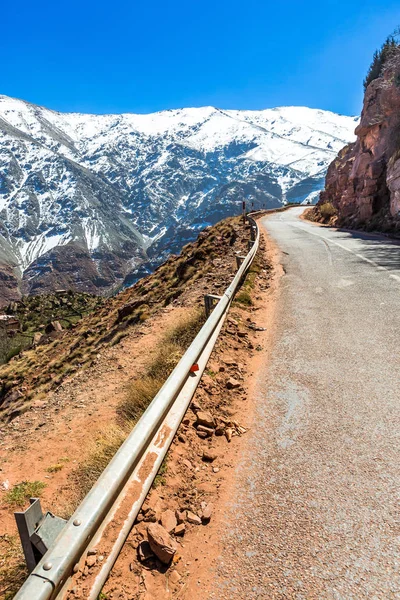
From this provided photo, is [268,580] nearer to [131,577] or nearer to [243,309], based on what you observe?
[131,577]

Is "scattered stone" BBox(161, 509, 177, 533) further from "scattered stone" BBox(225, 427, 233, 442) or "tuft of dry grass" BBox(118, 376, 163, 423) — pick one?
"tuft of dry grass" BBox(118, 376, 163, 423)

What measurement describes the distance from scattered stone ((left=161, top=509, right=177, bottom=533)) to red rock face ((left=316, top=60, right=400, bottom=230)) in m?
20.3

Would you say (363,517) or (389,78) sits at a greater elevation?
(389,78)

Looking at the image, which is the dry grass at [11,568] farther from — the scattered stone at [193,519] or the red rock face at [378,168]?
the red rock face at [378,168]

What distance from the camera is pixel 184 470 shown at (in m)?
3.09

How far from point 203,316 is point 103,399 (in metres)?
2.35

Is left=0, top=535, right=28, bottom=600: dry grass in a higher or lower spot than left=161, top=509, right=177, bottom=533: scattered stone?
lower

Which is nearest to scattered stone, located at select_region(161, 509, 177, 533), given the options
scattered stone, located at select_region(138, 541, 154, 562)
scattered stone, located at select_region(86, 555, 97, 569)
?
scattered stone, located at select_region(138, 541, 154, 562)

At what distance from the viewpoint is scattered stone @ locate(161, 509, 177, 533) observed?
2.49 metres

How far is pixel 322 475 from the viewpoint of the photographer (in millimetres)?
2867

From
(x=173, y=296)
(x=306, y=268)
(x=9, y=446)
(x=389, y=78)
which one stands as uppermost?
(x=389, y=78)

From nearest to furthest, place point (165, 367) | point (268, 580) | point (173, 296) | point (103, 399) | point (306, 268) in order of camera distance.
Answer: point (268, 580) < point (165, 367) < point (103, 399) < point (306, 268) < point (173, 296)

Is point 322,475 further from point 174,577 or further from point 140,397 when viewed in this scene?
point 140,397

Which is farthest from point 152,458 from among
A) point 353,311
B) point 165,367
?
point 353,311
